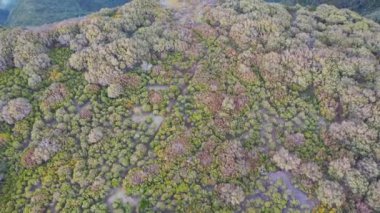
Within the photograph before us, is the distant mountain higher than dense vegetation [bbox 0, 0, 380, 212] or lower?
lower

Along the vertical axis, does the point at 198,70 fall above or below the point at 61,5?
above

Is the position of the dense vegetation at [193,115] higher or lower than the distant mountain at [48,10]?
higher

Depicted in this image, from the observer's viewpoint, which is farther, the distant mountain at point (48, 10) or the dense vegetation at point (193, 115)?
the distant mountain at point (48, 10)

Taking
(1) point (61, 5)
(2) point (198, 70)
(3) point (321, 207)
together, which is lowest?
(1) point (61, 5)

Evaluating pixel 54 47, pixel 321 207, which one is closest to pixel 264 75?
pixel 321 207

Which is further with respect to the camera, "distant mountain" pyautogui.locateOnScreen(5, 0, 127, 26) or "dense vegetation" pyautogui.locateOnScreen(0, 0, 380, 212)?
"distant mountain" pyautogui.locateOnScreen(5, 0, 127, 26)

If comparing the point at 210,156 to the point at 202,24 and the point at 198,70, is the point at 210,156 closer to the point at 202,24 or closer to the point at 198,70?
the point at 198,70

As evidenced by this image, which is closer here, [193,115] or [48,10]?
[193,115]

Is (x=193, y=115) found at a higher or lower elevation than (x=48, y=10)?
higher
